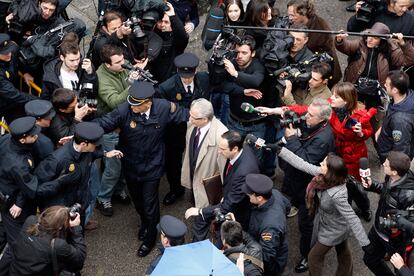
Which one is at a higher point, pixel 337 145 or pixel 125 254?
pixel 337 145

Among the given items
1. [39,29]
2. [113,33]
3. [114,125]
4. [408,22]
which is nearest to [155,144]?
[114,125]

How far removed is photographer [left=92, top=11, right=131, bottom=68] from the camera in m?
7.27

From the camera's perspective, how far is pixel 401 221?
5215 millimetres

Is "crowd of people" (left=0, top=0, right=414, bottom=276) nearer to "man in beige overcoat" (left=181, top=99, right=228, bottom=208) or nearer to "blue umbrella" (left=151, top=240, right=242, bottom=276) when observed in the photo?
"man in beige overcoat" (left=181, top=99, right=228, bottom=208)

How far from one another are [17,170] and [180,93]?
2.04 m

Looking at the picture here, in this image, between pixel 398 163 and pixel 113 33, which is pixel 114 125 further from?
pixel 398 163

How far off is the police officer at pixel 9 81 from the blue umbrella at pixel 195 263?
3.25 meters

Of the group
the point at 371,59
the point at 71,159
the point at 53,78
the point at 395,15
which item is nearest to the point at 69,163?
the point at 71,159

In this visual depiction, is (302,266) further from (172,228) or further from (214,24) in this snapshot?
(214,24)

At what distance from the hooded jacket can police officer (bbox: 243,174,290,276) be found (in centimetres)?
165

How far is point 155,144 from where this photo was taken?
6500 mm

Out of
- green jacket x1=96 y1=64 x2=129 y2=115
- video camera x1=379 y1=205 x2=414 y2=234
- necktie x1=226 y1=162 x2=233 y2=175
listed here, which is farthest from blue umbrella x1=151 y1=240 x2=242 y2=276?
green jacket x1=96 y1=64 x2=129 y2=115

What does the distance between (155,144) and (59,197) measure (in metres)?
1.14

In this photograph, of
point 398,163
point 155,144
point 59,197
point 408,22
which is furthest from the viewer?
point 408,22
